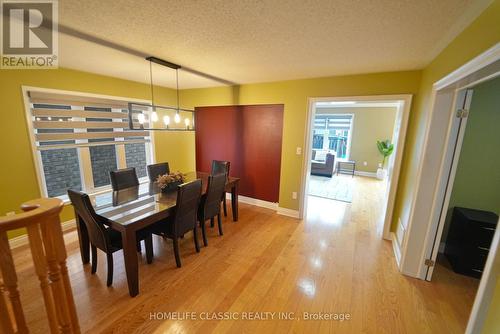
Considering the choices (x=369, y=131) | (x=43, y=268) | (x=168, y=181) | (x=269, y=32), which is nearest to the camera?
(x=43, y=268)

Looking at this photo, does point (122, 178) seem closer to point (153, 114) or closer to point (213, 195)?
point (153, 114)

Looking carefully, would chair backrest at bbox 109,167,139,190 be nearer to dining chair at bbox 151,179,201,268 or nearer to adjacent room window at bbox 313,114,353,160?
dining chair at bbox 151,179,201,268

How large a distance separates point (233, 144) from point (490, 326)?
12.5ft

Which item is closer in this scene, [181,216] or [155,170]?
[181,216]

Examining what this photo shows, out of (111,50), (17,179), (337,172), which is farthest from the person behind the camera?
(337,172)

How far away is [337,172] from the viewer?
7.36 m

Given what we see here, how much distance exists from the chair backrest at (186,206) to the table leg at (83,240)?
1.02 meters

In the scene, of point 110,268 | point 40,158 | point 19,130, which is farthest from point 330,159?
point 19,130

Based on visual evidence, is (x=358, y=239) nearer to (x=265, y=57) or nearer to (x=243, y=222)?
(x=243, y=222)

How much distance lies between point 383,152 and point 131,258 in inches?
281

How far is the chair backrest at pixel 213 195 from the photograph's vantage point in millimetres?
2661

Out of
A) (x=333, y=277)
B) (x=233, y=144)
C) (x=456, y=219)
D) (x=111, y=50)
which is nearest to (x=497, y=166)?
(x=456, y=219)

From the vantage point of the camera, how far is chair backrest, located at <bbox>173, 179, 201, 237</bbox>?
2170mm

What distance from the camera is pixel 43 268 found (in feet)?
3.06
